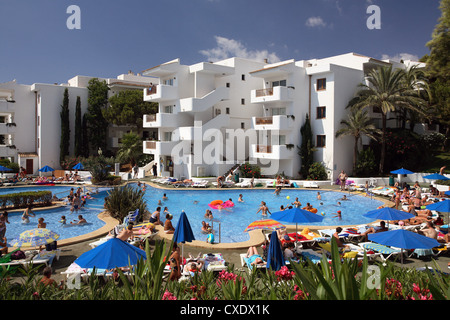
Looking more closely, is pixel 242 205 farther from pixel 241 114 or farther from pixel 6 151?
pixel 6 151

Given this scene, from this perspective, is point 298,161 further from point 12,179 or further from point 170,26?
point 12,179

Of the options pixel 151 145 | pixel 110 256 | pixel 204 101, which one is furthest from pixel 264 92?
pixel 110 256

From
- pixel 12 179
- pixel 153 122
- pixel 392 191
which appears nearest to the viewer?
pixel 392 191

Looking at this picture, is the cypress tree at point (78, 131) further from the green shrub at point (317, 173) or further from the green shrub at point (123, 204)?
the green shrub at point (317, 173)

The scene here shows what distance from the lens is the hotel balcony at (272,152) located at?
109ft

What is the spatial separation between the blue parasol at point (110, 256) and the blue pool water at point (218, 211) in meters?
7.66

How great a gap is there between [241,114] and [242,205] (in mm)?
17949

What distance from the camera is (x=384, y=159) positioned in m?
34.3

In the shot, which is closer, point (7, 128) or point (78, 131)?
point (7, 128)

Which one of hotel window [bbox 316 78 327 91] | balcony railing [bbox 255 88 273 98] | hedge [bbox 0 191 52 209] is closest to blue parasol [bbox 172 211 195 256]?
hedge [bbox 0 191 52 209]

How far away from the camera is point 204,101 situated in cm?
3522

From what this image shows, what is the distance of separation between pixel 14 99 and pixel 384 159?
44.8 meters
